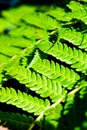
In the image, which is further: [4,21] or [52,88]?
[4,21]

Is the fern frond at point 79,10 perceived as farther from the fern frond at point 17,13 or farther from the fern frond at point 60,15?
the fern frond at point 17,13

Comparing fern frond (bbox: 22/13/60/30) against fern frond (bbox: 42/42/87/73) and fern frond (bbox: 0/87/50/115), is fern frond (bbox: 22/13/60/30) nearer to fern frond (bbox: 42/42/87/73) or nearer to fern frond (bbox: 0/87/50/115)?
fern frond (bbox: 42/42/87/73)

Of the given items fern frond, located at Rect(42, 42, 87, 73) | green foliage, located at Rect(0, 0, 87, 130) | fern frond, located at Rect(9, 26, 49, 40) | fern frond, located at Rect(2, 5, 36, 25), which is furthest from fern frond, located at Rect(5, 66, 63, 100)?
fern frond, located at Rect(2, 5, 36, 25)

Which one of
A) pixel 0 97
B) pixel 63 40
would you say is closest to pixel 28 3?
pixel 63 40

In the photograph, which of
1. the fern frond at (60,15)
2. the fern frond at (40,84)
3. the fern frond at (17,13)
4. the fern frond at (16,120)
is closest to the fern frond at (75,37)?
the fern frond at (60,15)

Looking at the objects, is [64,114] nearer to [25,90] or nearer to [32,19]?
[25,90]

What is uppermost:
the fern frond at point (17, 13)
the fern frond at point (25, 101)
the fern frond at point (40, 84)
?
the fern frond at point (40, 84)

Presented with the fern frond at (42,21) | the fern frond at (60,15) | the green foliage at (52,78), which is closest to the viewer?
the green foliage at (52,78)

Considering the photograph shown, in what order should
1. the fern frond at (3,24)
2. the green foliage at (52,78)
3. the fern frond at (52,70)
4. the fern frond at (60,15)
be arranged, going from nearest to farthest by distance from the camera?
the green foliage at (52,78) < the fern frond at (52,70) < the fern frond at (60,15) < the fern frond at (3,24)
